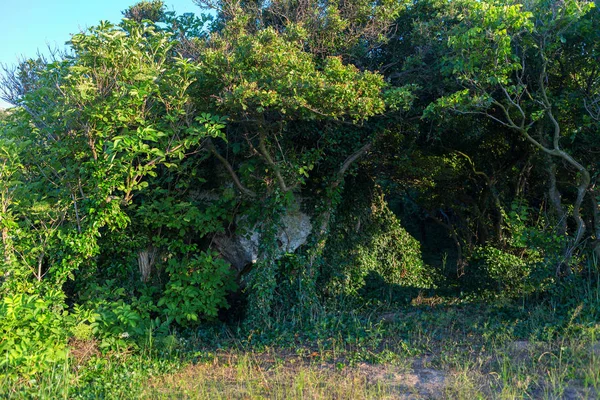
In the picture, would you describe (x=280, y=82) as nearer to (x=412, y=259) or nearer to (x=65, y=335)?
(x=65, y=335)

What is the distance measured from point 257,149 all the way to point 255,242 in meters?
1.73

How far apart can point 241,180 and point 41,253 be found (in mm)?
3111

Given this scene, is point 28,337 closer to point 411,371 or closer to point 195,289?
point 195,289

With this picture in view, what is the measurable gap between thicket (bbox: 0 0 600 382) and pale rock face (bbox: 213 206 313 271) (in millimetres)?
37

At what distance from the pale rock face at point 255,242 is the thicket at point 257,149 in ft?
0.12

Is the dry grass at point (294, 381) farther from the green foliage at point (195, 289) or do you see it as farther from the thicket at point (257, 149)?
the green foliage at point (195, 289)

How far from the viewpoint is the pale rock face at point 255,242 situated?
29.7 feet

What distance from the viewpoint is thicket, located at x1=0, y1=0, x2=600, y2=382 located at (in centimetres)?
661

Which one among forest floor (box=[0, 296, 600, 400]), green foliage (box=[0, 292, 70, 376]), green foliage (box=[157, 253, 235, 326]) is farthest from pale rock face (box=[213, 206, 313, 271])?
green foliage (box=[0, 292, 70, 376])

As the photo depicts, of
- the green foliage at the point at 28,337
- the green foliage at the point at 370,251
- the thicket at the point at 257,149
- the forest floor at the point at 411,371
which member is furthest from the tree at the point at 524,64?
the green foliage at the point at 28,337

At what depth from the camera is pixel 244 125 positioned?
8008mm

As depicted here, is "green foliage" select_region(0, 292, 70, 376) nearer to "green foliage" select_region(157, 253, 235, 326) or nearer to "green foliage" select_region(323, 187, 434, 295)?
"green foliage" select_region(157, 253, 235, 326)

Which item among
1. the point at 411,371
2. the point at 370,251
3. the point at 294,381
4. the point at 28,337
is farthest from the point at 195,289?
the point at 370,251

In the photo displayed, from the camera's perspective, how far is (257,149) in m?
8.26
